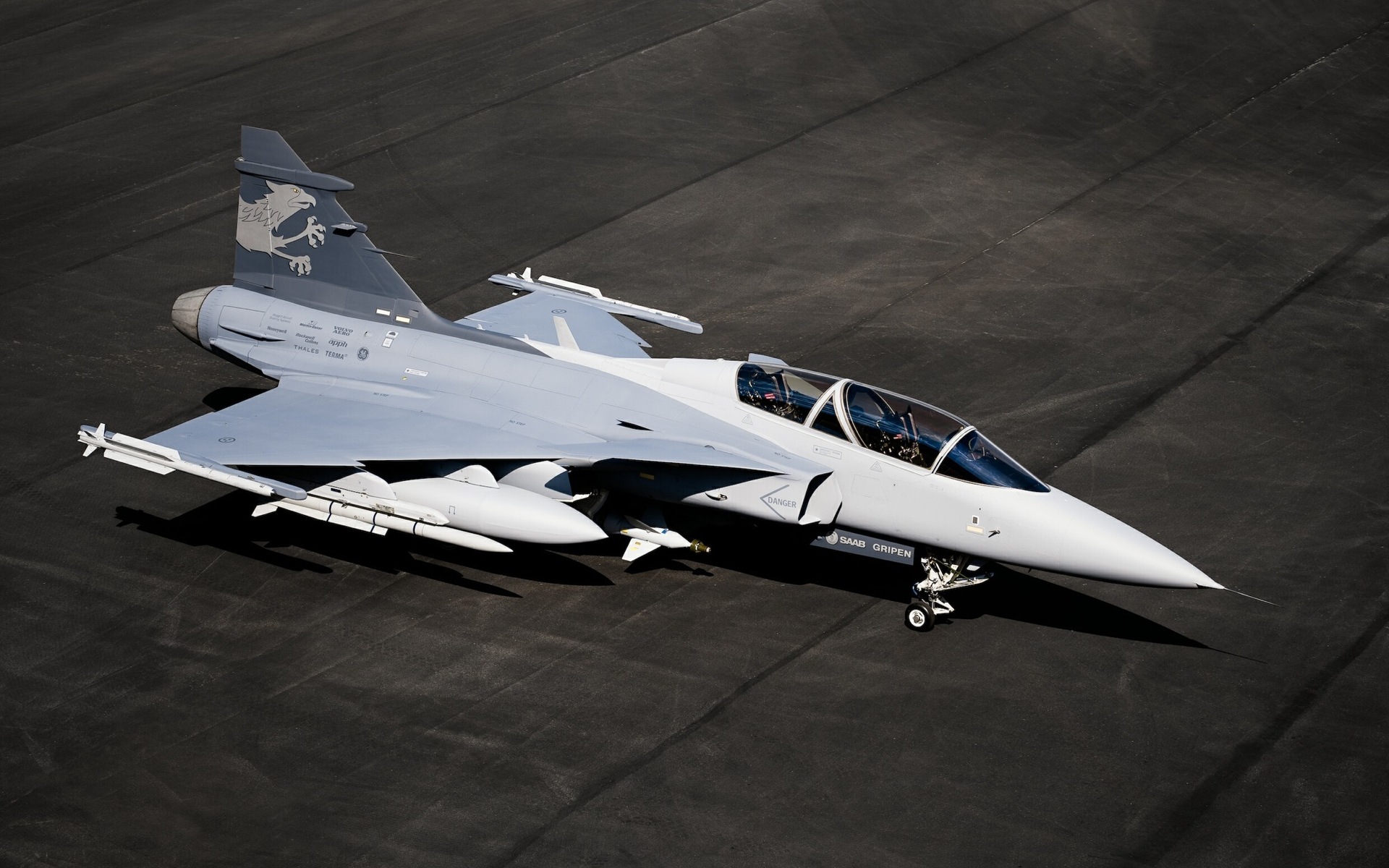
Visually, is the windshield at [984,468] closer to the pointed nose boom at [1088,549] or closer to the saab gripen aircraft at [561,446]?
the saab gripen aircraft at [561,446]

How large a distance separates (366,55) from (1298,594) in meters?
21.5

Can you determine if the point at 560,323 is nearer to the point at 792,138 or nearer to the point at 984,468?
the point at 984,468

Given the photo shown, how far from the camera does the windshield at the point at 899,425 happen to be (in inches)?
568

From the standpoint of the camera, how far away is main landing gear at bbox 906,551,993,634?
14.8 metres

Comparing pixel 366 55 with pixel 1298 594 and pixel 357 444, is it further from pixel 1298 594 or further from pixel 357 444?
pixel 1298 594

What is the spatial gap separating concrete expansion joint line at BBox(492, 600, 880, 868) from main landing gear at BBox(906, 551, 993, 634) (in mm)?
635

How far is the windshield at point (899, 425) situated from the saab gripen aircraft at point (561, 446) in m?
0.02

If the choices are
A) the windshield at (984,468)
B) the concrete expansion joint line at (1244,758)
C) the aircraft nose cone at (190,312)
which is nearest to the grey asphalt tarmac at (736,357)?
the concrete expansion joint line at (1244,758)

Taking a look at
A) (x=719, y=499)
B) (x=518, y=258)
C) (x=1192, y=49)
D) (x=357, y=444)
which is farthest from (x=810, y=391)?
(x=1192, y=49)

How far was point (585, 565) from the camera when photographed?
1596 cm

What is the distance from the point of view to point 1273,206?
81.6 ft

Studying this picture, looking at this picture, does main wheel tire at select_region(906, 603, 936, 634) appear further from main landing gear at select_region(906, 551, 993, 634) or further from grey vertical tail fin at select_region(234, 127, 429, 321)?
grey vertical tail fin at select_region(234, 127, 429, 321)

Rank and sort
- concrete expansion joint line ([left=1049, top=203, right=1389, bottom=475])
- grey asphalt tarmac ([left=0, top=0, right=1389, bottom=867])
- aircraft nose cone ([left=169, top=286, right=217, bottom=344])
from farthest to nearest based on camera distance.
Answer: concrete expansion joint line ([left=1049, top=203, right=1389, bottom=475]), aircraft nose cone ([left=169, top=286, right=217, bottom=344]), grey asphalt tarmac ([left=0, top=0, right=1389, bottom=867])

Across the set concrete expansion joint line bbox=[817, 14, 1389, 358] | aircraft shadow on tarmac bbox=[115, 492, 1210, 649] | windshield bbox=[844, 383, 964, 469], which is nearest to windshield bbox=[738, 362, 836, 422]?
windshield bbox=[844, 383, 964, 469]
